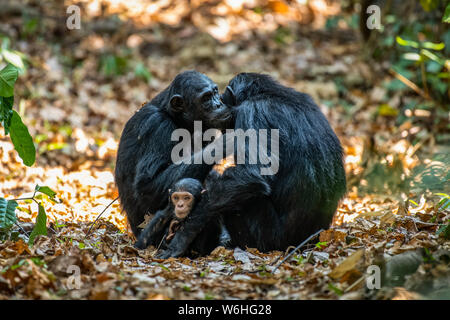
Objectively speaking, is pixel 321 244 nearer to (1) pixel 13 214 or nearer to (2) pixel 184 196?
(2) pixel 184 196

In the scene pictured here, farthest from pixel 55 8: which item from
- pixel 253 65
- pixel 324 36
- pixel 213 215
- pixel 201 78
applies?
pixel 213 215

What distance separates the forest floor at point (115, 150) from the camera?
3516 millimetres

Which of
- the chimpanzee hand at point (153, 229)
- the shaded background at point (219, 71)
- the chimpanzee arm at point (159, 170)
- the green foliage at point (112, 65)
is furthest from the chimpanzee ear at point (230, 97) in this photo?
the green foliage at point (112, 65)

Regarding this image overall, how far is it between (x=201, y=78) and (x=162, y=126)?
64 centimetres

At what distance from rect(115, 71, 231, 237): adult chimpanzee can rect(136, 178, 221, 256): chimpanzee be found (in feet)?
0.74

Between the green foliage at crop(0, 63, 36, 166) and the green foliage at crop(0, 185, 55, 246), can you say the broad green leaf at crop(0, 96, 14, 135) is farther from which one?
the green foliage at crop(0, 185, 55, 246)

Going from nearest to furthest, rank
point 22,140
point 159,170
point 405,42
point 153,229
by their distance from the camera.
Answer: point 22,140
point 153,229
point 159,170
point 405,42

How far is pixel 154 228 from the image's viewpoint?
187 inches

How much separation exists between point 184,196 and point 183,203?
0.20ft

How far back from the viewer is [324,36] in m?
12.2

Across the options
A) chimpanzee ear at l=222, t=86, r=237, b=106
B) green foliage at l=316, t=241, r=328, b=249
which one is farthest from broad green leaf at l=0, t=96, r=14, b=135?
green foliage at l=316, t=241, r=328, b=249

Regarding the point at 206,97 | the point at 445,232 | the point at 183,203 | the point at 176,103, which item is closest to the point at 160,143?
the point at 176,103
